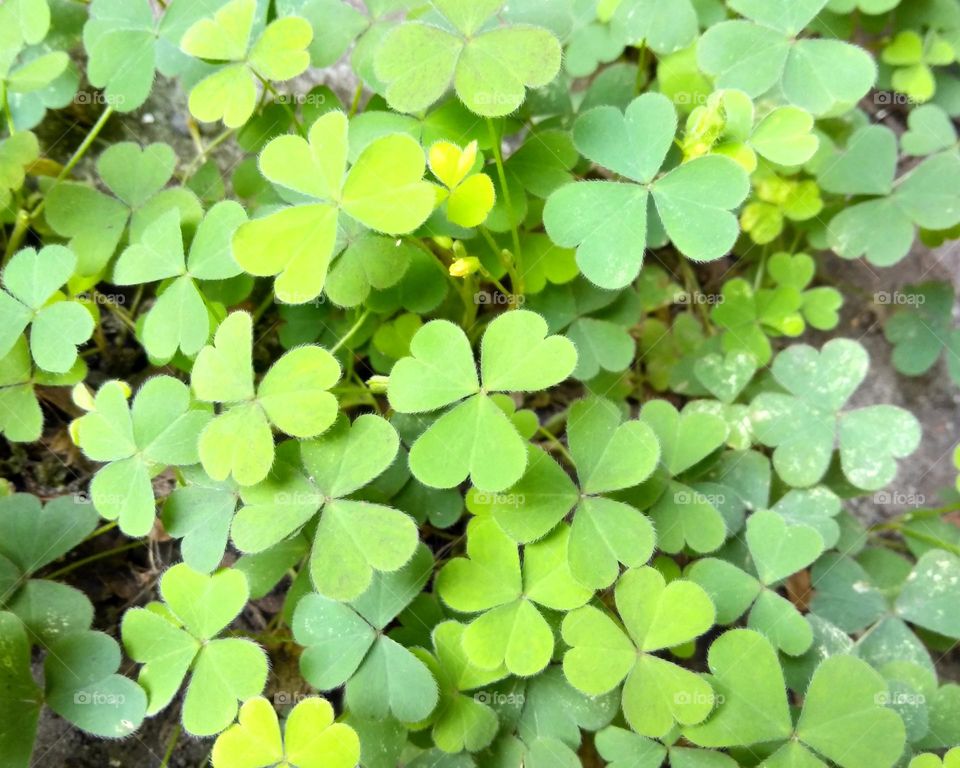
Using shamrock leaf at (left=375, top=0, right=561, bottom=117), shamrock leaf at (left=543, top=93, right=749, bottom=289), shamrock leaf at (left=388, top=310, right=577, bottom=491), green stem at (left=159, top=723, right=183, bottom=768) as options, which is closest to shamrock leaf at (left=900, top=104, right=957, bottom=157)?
shamrock leaf at (left=543, top=93, right=749, bottom=289)

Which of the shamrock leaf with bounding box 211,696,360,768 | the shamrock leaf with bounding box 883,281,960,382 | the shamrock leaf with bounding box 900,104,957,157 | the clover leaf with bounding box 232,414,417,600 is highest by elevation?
the shamrock leaf with bounding box 900,104,957,157

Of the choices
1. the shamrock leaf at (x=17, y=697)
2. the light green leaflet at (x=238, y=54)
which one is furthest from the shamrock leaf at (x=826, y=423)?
the shamrock leaf at (x=17, y=697)

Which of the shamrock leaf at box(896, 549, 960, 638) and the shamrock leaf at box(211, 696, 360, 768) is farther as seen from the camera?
the shamrock leaf at box(896, 549, 960, 638)

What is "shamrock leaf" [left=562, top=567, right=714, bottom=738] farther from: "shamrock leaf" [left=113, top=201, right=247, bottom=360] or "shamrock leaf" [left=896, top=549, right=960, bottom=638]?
"shamrock leaf" [left=113, top=201, right=247, bottom=360]

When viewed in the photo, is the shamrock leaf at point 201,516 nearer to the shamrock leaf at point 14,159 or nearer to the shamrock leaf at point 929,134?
the shamrock leaf at point 14,159

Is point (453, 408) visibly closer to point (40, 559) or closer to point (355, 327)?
point (355, 327)

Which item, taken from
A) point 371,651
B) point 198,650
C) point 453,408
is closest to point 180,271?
point 453,408

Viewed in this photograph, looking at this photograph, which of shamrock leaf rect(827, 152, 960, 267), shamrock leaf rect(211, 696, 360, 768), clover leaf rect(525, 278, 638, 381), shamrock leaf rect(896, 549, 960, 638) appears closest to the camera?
shamrock leaf rect(211, 696, 360, 768)

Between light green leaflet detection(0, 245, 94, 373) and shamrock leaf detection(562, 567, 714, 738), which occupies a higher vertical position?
light green leaflet detection(0, 245, 94, 373)
